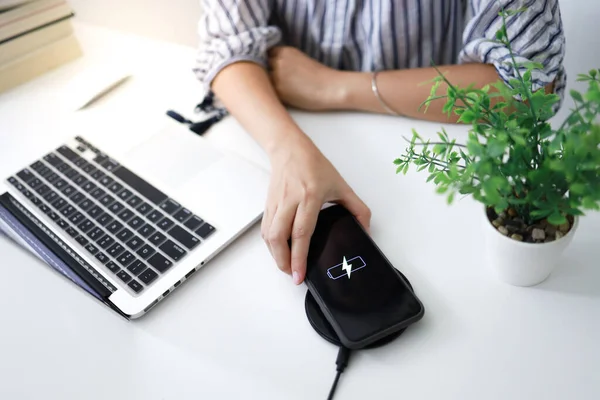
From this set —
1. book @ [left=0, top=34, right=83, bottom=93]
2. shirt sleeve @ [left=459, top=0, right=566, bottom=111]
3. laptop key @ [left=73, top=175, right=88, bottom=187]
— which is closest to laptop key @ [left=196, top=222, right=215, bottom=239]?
laptop key @ [left=73, top=175, right=88, bottom=187]

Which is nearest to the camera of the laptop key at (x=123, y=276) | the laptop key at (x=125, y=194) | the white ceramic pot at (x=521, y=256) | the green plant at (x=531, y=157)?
the green plant at (x=531, y=157)

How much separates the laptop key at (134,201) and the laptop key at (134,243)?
0.20ft

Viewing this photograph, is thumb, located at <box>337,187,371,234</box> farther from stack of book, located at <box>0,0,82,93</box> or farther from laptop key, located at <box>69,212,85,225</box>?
stack of book, located at <box>0,0,82,93</box>

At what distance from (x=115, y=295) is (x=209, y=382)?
149 millimetres

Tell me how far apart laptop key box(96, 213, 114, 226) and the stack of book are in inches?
18.2

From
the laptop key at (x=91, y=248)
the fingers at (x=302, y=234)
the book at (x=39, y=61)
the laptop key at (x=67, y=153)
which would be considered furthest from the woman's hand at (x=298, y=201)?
the book at (x=39, y=61)

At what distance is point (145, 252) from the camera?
24.1 inches

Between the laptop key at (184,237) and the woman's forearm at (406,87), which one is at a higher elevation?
the woman's forearm at (406,87)

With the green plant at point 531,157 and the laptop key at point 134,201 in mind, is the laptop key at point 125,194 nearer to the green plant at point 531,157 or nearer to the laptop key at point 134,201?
the laptop key at point 134,201

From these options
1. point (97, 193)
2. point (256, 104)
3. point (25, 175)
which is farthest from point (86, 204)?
point (256, 104)

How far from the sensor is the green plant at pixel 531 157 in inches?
14.3

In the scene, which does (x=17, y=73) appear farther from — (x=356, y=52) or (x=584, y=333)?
(x=584, y=333)

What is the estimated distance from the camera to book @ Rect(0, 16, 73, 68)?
3.06 ft

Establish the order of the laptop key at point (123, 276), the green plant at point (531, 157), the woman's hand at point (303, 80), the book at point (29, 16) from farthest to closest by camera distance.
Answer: the book at point (29, 16) → the woman's hand at point (303, 80) → the laptop key at point (123, 276) → the green plant at point (531, 157)
